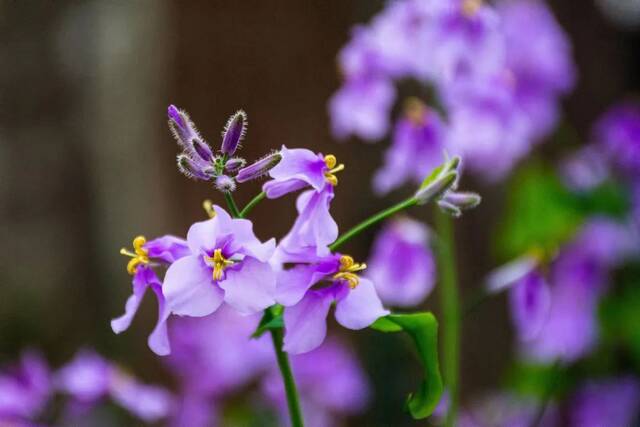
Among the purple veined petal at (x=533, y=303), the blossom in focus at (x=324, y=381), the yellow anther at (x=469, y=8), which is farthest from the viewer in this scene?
the blossom in focus at (x=324, y=381)

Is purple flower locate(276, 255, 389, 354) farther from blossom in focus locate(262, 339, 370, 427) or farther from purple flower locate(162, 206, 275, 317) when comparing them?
blossom in focus locate(262, 339, 370, 427)

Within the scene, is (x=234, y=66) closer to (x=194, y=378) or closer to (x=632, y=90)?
(x=194, y=378)

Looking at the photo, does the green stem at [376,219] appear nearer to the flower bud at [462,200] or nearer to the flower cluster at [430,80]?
the flower bud at [462,200]

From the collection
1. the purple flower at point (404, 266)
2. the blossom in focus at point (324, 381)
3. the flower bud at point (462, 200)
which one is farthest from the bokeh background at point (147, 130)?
the flower bud at point (462, 200)

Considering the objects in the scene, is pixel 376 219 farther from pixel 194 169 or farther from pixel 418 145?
pixel 418 145

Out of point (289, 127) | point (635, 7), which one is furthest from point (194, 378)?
point (635, 7)

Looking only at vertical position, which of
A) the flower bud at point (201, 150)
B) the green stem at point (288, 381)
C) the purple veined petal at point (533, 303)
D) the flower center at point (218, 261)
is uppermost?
the flower bud at point (201, 150)

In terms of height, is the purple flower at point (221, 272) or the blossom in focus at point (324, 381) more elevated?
the purple flower at point (221, 272)

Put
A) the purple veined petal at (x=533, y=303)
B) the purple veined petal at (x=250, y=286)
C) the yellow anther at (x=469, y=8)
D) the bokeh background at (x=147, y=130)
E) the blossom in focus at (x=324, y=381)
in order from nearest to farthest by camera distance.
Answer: the purple veined petal at (x=250, y=286) < the purple veined petal at (x=533, y=303) < the yellow anther at (x=469, y=8) < the blossom in focus at (x=324, y=381) < the bokeh background at (x=147, y=130)
